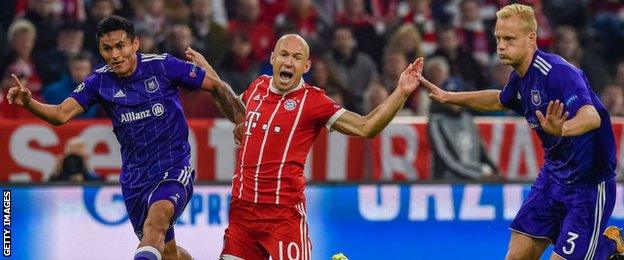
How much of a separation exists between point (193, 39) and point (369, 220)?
387 cm

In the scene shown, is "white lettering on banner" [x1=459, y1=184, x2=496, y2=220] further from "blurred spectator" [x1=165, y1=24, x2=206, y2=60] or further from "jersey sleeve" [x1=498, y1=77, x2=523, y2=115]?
"blurred spectator" [x1=165, y1=24, x2=206, y2=60]

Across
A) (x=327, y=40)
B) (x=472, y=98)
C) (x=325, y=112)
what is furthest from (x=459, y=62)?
(x=325, y=112)

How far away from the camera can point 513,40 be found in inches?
307

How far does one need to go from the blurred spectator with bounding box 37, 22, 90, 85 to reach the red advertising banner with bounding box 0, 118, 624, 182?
1.66 meters

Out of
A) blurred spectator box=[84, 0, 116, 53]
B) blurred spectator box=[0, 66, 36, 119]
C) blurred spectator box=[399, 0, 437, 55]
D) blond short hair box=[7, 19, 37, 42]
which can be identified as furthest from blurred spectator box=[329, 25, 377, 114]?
blurred spectator box=[0, 66, 36, 119]

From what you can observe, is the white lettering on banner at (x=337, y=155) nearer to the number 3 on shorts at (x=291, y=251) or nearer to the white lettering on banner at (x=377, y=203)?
the white lettering on banner at (x=377, y=203)

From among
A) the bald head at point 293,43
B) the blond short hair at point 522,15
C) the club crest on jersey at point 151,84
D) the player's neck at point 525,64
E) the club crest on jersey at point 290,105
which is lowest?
the club crest on jersey at point 290,105

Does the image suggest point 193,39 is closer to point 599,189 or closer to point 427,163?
point 427,163

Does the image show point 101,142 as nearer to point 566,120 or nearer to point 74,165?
point 74,165

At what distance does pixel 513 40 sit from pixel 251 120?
1.54m

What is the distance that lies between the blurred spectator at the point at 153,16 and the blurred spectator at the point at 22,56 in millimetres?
1148

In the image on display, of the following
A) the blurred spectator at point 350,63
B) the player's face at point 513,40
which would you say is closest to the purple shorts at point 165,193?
the player's face at point 513,40

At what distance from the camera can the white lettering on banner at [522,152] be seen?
12.1 meters

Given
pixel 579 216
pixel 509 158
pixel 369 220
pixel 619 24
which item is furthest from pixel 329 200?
pixel 619 24
